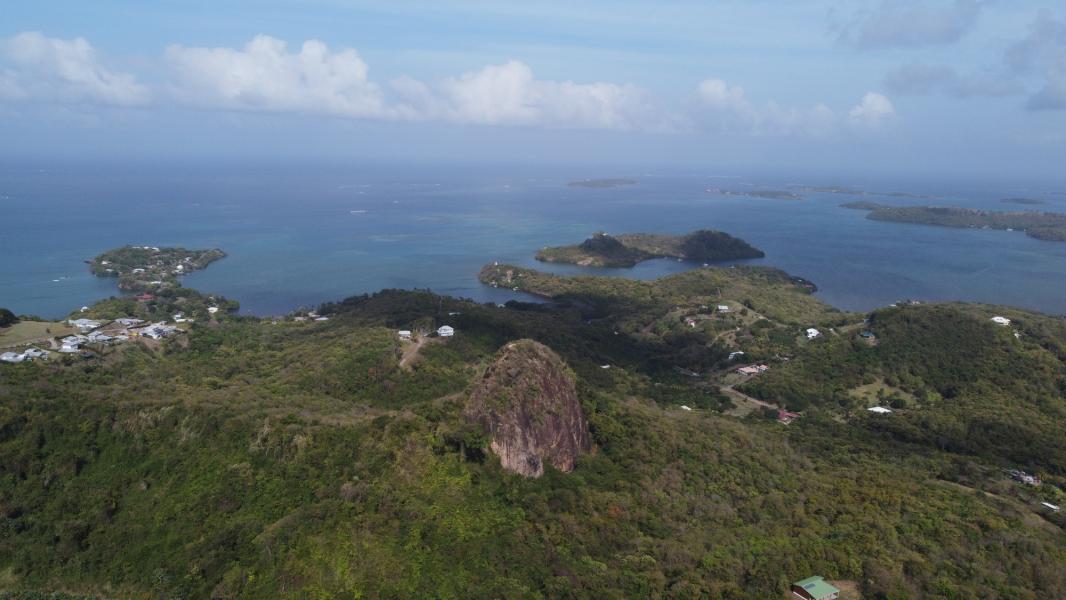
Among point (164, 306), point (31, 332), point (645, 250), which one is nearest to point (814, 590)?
point (31, 332)

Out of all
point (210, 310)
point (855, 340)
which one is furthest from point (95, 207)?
point (855, 340)

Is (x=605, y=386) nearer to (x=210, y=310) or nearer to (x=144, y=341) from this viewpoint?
(x=144, y=341)

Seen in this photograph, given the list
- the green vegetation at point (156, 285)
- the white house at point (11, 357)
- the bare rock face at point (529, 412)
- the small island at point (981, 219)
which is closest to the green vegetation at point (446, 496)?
the bare rock face at point (529, 412)

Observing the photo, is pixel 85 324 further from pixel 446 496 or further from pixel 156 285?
pixel 446 496

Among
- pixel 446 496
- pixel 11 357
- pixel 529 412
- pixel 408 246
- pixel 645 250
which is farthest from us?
pixel 408 246

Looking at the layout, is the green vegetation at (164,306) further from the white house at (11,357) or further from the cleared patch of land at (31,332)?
the white house at (11,357)

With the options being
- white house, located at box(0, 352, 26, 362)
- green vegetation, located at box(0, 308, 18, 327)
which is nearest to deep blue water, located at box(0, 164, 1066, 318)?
green vegetation, located at box(0, 308, 18, 327)
